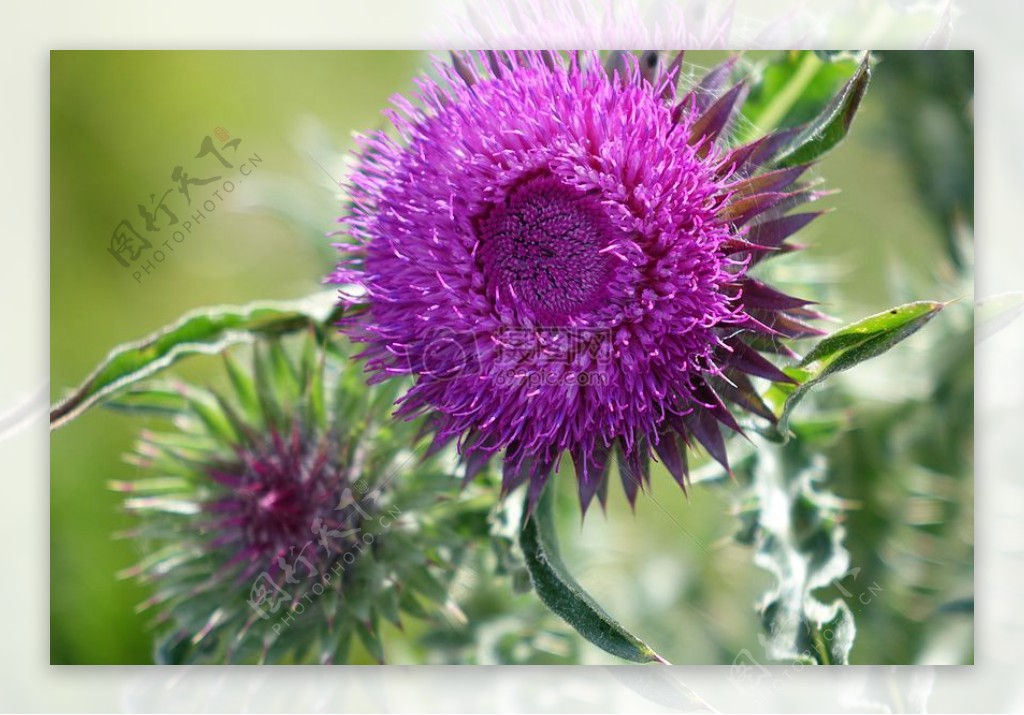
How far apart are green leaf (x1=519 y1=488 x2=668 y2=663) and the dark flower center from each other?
0.47 m

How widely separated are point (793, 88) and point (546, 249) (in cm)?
87

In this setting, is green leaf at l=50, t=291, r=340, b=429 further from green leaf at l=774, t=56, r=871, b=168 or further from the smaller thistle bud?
green leaf at l=774, t=56, r=871, b=168

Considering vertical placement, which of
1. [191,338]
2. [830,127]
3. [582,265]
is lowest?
[191,338]

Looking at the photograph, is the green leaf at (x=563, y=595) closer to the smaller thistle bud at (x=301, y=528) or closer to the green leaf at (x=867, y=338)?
the smaller thistle bud at (x=301, y=528)

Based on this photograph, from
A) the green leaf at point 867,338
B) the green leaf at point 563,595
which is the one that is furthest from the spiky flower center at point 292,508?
the green leaf at point 867,338

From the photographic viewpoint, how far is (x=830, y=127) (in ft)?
7.23

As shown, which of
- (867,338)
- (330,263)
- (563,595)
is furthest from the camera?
(330,263)

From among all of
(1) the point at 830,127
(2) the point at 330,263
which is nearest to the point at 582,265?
(1) the point at 830,127

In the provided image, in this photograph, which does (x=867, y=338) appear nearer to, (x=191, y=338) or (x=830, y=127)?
(x=830, y=127)

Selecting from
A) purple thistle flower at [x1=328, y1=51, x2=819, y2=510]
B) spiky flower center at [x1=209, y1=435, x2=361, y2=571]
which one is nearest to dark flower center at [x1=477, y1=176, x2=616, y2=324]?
purple thistle flower at [x1=328, y1=51, x2=819, y2=510]

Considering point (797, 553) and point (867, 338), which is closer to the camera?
point (867, 338)

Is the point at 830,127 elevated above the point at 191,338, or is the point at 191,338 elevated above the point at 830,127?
the point at 830,127

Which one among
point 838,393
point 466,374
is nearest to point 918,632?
point 838,393

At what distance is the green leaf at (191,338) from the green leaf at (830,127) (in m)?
1.15
